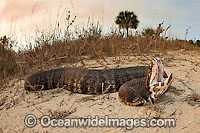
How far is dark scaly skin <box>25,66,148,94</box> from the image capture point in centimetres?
396

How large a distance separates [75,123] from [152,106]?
3.63 feet

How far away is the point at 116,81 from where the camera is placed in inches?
156

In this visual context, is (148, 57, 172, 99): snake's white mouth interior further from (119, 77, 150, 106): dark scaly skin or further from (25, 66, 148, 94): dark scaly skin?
(25, 66, 148, 94): dark scaly skin

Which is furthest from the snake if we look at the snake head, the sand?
the sand

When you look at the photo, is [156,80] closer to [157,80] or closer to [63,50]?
[157,80]

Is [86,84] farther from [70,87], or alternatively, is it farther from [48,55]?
[48,55]

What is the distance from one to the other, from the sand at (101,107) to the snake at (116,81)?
0.15 m

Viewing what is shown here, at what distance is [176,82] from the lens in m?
3.95

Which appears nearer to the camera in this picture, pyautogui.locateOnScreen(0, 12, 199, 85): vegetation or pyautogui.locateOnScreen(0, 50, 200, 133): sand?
pyautogui.locateOnScreen(0, 50, 200, 133): sand

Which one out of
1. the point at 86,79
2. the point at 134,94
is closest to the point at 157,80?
the point at 134,94

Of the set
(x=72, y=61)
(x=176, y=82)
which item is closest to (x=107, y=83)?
(x=176, y=82)

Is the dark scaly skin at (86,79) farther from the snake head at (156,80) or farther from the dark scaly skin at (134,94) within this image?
the snake head at (156,80)

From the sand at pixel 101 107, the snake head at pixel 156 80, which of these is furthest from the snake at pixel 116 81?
the sand at pixel 101 107

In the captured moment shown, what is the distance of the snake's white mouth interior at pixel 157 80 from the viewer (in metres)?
2.81
